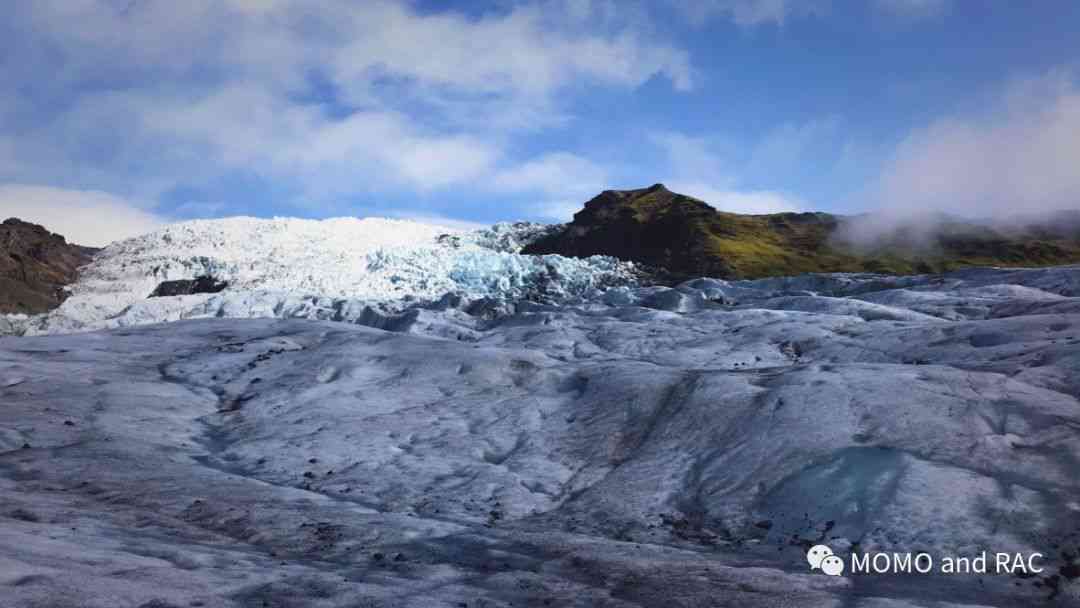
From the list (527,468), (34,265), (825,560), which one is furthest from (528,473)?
(34,265)

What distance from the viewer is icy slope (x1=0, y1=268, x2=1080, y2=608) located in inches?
521

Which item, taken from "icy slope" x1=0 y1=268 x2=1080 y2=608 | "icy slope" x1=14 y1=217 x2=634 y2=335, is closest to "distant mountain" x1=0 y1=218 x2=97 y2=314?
"icy slope" x1=14 y1=217 x2=634 y2=335

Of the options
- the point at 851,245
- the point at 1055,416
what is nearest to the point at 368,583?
the point at 1055,416

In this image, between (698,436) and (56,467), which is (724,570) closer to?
(698,436)

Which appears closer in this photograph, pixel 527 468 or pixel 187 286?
pixel 527 468

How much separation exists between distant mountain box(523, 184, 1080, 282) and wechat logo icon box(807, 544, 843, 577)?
10230 cm

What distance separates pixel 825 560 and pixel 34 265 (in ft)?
437

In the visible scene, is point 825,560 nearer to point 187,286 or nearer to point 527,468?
point 527,468

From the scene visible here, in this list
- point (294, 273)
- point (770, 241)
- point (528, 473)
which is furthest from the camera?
point (770, 241)

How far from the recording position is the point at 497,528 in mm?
17531

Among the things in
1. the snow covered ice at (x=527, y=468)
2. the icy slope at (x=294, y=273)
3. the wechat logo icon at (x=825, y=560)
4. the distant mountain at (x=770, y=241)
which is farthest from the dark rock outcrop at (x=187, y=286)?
the wechat logo icon at (x=825, y=560)

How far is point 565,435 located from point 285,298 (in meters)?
66.0

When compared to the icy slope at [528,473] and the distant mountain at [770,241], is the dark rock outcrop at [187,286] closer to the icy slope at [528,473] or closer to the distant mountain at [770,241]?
the distant mountain at [770,241]

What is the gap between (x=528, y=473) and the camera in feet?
69.8
